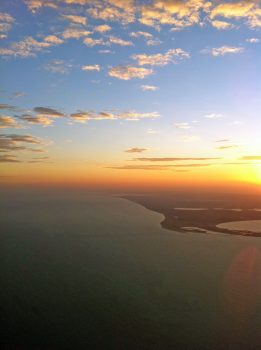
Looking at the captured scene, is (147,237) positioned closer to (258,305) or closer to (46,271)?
(46,271)

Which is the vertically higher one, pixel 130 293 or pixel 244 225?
pixel 244 225

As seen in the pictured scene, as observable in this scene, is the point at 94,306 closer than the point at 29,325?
No

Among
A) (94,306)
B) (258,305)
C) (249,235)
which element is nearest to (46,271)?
(94,306)

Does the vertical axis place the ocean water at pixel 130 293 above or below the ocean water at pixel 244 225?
below

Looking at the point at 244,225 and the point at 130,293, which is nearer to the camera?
the point at 130,293

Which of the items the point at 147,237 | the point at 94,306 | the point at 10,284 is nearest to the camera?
the point at 94,306

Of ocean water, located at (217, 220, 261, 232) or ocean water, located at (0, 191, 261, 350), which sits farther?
ocean water, located at (217, 220, 261, 232)

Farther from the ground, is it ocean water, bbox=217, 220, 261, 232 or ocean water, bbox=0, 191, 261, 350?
ocean water, bbox=217, 220, 261, 232

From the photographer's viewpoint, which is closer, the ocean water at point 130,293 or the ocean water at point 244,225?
the ocean water at point 130,293
